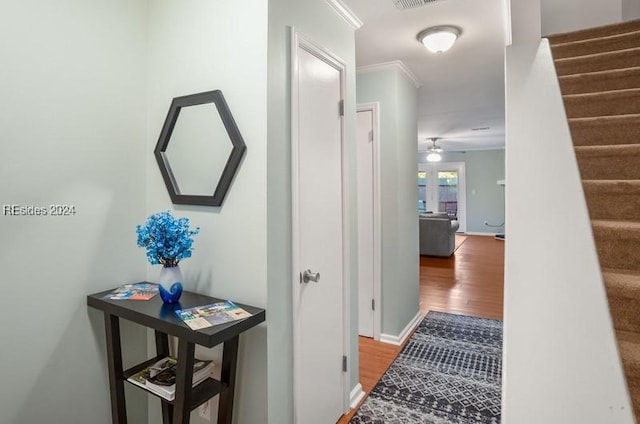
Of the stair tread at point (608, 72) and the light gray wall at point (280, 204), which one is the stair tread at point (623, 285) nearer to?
the light gray wall at point (280, 204)

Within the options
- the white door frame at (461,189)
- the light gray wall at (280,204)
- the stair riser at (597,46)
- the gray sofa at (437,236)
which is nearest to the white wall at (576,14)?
the stair riser at (597,46)

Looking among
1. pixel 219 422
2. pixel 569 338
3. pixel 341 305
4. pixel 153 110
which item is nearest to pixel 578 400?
pixel 569 338

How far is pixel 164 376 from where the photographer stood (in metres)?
1.52

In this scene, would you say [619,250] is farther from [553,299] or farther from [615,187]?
[553,299]

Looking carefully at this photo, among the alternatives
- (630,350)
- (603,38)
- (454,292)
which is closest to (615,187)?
(630,350)

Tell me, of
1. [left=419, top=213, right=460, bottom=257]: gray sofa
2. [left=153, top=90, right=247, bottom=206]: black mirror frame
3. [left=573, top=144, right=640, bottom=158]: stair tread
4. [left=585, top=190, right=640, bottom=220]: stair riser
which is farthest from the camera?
[left=419, top=213, right=460, bottom=257]: gray sofa

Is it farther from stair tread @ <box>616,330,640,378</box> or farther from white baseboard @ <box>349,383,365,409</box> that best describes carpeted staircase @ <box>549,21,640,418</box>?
white baseboard @ <box>349,383,365,409</box>

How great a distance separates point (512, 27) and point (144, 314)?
2.93 meters

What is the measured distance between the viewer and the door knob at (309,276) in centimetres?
176

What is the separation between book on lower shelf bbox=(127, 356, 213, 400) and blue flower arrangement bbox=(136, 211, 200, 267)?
473 mm

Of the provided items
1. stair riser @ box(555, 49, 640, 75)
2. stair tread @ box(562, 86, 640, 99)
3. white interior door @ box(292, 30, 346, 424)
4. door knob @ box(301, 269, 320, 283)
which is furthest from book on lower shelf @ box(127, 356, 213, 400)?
stair riser @ box(555, 49, 640, 75)

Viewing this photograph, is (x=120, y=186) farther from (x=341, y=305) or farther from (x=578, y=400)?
(x=578, y=400)

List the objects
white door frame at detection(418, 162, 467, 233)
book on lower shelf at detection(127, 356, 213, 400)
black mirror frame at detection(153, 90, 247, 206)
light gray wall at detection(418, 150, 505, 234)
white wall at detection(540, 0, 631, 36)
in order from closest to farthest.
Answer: book on lower shelf at detection(127, 356, 213, 400), black mirror frame at detection(153, 90, 247, 206), white wall at detection(540, 0, 631, 36), light gray wall at detection(418, 150, 505, 234), white door frame at detection(418, 162, 467, 233)

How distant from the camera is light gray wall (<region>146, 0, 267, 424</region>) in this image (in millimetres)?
1505
